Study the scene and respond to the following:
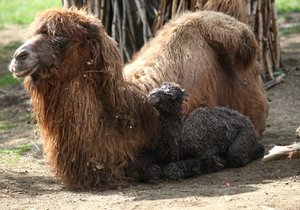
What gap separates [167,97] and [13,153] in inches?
80.0

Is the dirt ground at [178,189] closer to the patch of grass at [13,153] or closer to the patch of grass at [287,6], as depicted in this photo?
the patch of grass at [13,153]

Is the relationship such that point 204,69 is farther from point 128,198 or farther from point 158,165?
point 128,198

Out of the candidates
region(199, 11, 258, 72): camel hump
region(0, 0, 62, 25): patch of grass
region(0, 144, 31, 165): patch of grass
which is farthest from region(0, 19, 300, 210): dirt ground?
region(0, 0, 62, 25): patch of grass

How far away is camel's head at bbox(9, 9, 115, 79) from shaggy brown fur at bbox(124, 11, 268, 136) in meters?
0.57

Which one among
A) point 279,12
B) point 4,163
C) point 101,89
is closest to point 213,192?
point 101,89

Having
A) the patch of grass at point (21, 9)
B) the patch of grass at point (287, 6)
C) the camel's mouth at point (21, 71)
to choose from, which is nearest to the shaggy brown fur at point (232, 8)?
the camel's mouth at point (21, 71)

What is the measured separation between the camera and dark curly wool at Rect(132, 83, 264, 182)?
6777 mm

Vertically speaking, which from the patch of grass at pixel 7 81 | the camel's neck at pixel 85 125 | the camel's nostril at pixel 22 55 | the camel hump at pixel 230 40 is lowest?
the patch of grass at pixel 7 81

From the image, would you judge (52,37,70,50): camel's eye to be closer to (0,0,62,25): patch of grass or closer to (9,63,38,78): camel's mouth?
(9,63,38,78): camel's mouth

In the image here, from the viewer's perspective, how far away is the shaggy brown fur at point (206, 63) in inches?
289

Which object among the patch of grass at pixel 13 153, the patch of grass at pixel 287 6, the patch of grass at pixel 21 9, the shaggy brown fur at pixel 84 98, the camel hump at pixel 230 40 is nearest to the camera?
the shaggy brown fur at pixel 84 98

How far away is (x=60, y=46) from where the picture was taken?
663 cm

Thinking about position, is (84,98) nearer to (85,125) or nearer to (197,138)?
(85,125)

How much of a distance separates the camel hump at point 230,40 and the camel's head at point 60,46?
122 centimetres
